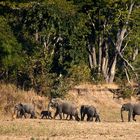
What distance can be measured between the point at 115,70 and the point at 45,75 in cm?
1092

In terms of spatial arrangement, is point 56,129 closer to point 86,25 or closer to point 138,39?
point 86,25

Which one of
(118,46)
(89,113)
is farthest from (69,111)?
(118,46)

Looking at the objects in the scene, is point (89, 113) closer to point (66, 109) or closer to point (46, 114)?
point (66, 109)

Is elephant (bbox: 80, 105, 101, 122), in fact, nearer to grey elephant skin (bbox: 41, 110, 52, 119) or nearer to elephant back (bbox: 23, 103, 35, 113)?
grey elephant skin (bbox: 41, 110, 52, 119)

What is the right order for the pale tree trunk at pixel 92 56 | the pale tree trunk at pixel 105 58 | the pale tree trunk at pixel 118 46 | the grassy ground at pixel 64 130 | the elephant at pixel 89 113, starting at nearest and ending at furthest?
the grassy ground at pixel 64 130 < the elephant at pixel 89 113 < the pale tree trunk at pixel 118 46 < the pale tree trunk at pixel 92 56 < the pale tree trunk at pixel 105 58

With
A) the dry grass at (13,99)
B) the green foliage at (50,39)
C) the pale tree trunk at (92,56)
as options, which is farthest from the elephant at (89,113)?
the pale tree trunk at (92,56)

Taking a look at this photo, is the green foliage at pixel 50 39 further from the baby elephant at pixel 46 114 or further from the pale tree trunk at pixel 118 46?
the baby elephant at pixel 46 114

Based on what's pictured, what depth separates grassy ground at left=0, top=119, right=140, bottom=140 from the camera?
1006 inches

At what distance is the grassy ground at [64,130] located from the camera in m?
25.5

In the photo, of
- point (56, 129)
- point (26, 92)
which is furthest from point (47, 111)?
point (56, 129)

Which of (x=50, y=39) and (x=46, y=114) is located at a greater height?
(x=50, y=39)

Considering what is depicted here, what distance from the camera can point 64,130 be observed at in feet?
93.9

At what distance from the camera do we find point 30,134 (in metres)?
26.7

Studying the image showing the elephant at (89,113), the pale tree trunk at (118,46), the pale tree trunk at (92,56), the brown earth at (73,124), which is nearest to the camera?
the brown earth at (73,124)
